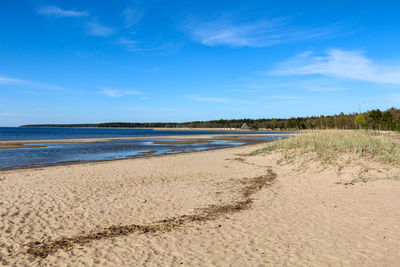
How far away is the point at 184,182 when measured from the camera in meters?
13.1

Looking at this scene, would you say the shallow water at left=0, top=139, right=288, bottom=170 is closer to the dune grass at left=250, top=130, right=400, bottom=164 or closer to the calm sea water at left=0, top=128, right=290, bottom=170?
the calm sea water at left=0, top=128, right=290, bottom=170

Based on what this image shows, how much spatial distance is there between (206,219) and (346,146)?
12.3 meters

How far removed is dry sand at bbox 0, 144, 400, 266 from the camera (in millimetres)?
5473

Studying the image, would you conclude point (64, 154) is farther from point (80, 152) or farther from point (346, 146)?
point (346, 146)

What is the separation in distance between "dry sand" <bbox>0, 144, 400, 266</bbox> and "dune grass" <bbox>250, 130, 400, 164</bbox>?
1.14m

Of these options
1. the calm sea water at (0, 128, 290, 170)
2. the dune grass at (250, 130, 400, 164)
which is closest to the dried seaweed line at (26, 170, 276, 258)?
the dune grass at (250, 130, 400, 164)

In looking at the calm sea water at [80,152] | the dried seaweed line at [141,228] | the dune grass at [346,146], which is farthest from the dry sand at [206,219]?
the calm sea water at [80,152]

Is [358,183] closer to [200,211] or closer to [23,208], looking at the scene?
[200,211]

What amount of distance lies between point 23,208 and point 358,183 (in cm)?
1305

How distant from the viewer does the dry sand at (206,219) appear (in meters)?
5.47

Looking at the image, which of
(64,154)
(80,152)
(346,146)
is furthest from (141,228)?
(80,152)

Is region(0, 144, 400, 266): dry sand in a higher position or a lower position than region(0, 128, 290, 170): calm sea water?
lower

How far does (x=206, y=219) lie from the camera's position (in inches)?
305

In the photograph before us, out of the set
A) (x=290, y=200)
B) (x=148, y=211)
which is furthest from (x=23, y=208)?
(x=290, y=200)
